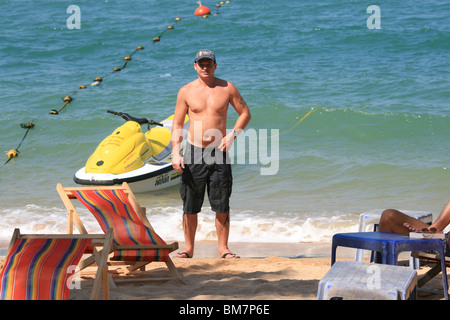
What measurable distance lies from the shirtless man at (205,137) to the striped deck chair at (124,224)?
64 centimetres

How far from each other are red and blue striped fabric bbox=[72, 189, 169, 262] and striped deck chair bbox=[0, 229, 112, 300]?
48 cm

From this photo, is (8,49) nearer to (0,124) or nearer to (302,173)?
(0,124)

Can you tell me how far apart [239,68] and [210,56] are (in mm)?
11402

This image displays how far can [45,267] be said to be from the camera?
13.2 ft

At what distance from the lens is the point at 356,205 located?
890cm

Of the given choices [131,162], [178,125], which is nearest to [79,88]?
[131,162]

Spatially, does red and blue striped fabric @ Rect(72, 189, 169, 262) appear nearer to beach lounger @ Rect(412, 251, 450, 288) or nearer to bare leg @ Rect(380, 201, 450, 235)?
bare leg @ Rect(380, 201, 450, 235)

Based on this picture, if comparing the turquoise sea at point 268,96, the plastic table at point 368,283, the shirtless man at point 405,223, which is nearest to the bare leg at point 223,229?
the turquoise sea at point 268,96

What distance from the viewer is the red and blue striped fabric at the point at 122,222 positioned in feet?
15.6

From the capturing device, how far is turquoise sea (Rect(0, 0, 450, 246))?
905 cm

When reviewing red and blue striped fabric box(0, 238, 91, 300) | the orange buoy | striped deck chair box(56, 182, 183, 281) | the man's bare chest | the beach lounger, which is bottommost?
the beach lounger

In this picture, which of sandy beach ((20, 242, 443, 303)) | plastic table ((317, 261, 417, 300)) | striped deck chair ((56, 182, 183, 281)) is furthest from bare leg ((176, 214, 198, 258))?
plastic table ((317, 261, 417, 300))

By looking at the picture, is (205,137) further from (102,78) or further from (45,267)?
(102,78)

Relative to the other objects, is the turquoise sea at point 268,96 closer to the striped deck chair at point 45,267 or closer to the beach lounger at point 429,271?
the beach lounger at point 429,271
